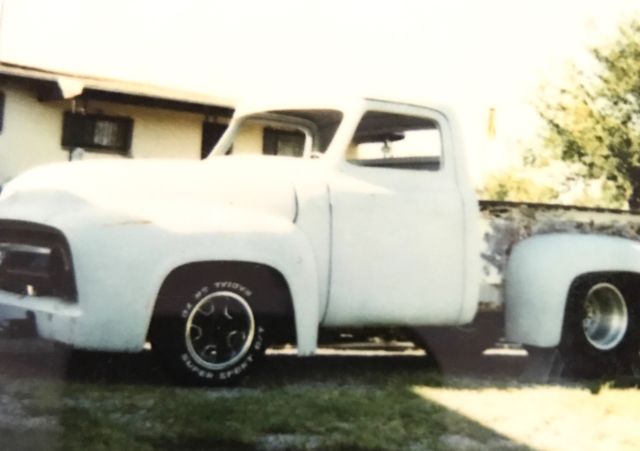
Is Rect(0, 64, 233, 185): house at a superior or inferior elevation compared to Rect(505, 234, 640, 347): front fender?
superior

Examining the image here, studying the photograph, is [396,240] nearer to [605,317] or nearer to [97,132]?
[605,317]

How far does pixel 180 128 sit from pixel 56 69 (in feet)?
8.63

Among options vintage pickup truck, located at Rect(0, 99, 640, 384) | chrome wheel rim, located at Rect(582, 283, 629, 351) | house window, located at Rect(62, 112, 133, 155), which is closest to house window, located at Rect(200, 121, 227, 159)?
house window, located at Rect(62, 112, 133, 155)

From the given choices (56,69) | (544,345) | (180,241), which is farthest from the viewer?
(56,69)

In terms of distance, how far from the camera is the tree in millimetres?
29109

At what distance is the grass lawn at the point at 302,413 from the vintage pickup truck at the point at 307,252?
0.29m

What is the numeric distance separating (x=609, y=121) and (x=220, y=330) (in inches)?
1141

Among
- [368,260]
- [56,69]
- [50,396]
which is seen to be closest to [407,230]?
[368,260]

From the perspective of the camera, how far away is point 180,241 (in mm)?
3965

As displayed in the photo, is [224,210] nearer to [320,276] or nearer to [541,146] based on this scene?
[320,276]

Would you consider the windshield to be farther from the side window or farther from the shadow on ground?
the shadow on ground

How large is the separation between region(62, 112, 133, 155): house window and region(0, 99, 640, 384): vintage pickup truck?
9.65 m

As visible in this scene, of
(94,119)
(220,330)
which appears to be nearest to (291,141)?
(220,330)

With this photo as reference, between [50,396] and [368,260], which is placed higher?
[368,260]
